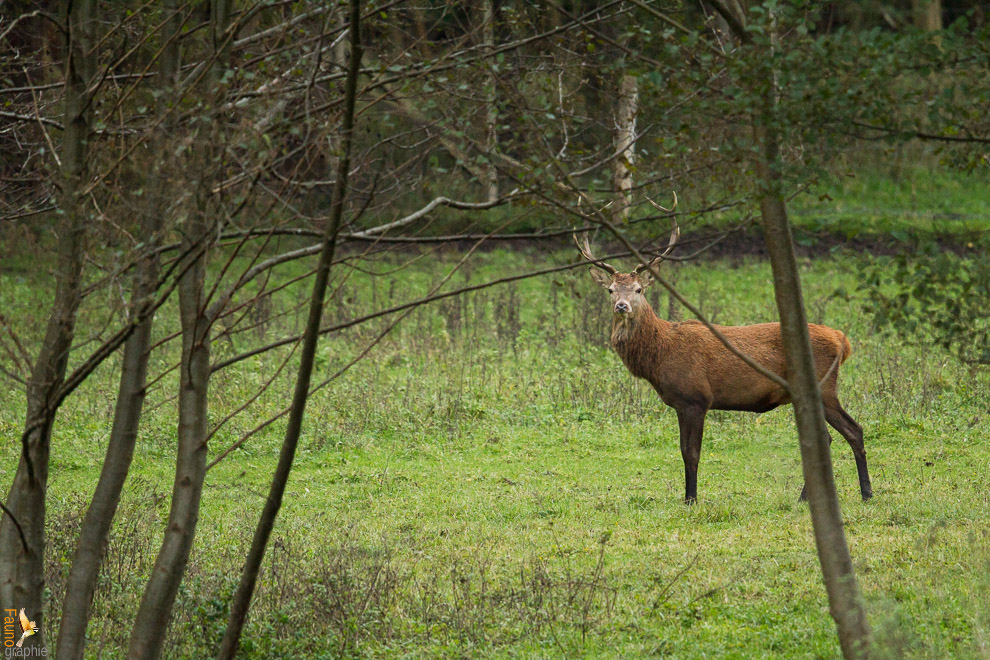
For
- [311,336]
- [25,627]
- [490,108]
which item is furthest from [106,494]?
[490,108]

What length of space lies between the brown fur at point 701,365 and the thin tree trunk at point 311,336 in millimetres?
4789

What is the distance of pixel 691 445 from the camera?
8695 mm

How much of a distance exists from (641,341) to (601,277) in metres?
0.86

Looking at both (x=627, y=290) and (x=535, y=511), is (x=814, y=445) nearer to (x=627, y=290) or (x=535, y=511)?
(x=535, y=511)

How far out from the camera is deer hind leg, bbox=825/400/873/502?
8422 millimetres

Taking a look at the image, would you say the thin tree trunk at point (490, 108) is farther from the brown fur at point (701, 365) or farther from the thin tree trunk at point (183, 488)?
the brown fur at point (701, 365)

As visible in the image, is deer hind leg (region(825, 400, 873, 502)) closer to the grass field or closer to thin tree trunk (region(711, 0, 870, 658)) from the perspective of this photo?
the grass field

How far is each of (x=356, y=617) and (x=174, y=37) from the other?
122 inches

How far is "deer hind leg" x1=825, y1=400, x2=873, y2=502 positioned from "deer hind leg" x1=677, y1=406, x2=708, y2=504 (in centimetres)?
98

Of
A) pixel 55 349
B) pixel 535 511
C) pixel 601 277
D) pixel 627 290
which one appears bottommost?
pixel 535 511

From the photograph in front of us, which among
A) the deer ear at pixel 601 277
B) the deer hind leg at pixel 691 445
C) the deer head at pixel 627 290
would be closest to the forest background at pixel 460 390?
the deer hind leg at pixel 691 445

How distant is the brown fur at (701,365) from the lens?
8773 millimetres

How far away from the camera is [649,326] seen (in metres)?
9.33

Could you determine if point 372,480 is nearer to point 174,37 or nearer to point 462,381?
point 462,381
